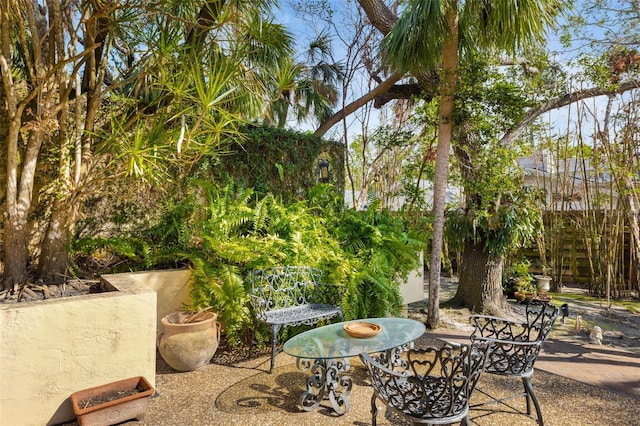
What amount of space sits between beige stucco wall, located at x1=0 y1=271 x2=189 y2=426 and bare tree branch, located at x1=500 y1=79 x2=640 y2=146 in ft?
16.8

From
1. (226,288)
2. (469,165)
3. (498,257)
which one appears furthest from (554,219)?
(226,288)

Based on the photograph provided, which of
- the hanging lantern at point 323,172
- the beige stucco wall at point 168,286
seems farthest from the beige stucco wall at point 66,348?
the hanging lantern at point 323,172

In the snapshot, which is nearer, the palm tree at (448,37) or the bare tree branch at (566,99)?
the palm tree at (448,37)

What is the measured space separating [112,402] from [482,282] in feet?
15.9

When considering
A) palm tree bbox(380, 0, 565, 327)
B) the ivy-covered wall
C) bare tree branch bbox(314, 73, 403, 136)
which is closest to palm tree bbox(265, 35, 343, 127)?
bare tree branch bbox(314, 73, 403, 136)

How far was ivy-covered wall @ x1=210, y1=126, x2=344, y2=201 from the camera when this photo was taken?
5.11 metres

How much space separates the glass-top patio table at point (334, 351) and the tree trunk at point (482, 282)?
3028 millimetres

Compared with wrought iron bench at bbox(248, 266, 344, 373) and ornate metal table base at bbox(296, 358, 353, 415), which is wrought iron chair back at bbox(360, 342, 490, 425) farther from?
wrought iron bench at bbox(248, 266, 344, 373)

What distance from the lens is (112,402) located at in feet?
7.35

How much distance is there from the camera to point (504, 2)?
3.75m

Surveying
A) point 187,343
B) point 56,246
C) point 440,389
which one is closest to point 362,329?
point 440,389

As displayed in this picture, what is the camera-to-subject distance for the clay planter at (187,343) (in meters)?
3.02

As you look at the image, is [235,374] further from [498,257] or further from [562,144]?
[562,144]

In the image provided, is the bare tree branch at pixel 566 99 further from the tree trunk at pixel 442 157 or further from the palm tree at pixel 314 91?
the palm tree at pixel 314 91
